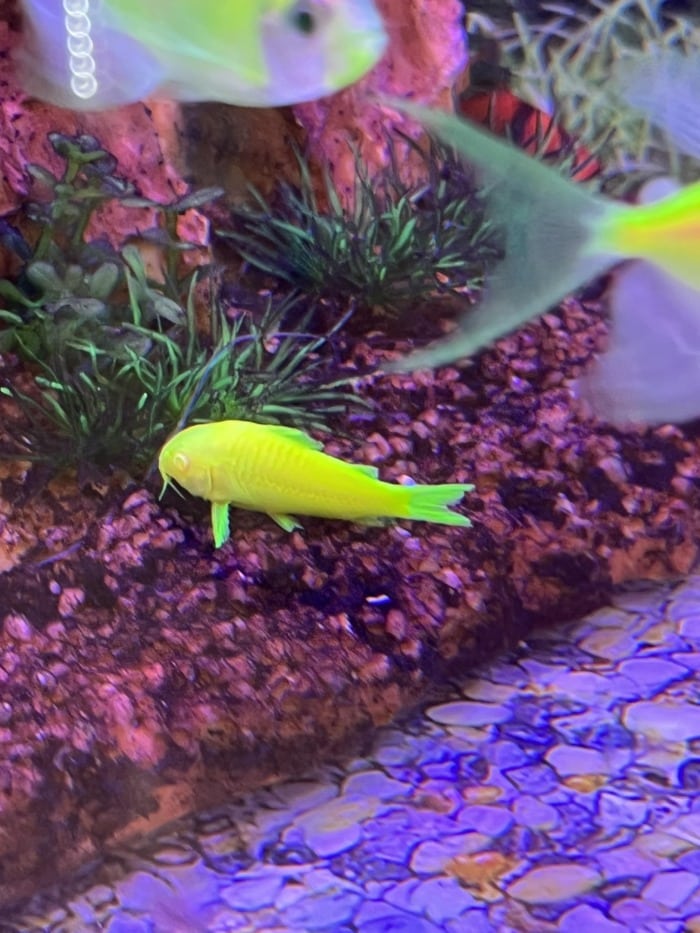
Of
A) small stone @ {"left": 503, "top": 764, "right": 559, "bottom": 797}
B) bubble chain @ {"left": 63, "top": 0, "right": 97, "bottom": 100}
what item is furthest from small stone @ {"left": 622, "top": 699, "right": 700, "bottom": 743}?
bubble chain @ {"left": 63, "top": 0, "right": 97, "bottom": 100}

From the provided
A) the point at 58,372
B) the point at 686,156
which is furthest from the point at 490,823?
the point at 58,372

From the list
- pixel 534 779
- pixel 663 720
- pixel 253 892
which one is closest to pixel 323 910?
pixel 253 892

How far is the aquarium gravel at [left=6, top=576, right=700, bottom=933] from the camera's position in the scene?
81 centimetres

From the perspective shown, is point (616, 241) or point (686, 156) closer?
point (616, 241)

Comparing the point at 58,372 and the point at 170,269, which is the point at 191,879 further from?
the point at 170,269

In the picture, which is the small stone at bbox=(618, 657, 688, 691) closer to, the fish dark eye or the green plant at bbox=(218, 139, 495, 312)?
the green plant at bbox=(218, 139, 495, 312)

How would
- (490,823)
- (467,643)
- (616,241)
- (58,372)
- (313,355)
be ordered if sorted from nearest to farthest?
(616,241)
(490,823)
(467,643)
(58,372)
(313,355)

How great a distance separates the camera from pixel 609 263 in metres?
0.83

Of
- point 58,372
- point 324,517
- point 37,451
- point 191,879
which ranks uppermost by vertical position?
point 58,372

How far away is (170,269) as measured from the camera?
4.72 ft

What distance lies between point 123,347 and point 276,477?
15.3 inches

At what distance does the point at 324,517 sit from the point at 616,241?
61 centimetres

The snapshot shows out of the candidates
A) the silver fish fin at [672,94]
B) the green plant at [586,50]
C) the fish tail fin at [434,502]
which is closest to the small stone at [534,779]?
the fish tail fin at [434,502]

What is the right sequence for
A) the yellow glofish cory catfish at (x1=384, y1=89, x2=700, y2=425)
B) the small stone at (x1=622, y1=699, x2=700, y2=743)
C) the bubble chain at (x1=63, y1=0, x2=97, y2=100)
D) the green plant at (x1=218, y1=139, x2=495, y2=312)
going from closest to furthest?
the yellow glofish cory catfish at (x1=384, y1=89, x2=700, y2=425), the bubble chain at (x1=63, y1=0, x2=97, y2=100), the small stone at (x1=622, y1=699, x2=700, y2=743), the green plant at (x1=218, y1=139, x2=495, y2=312)
